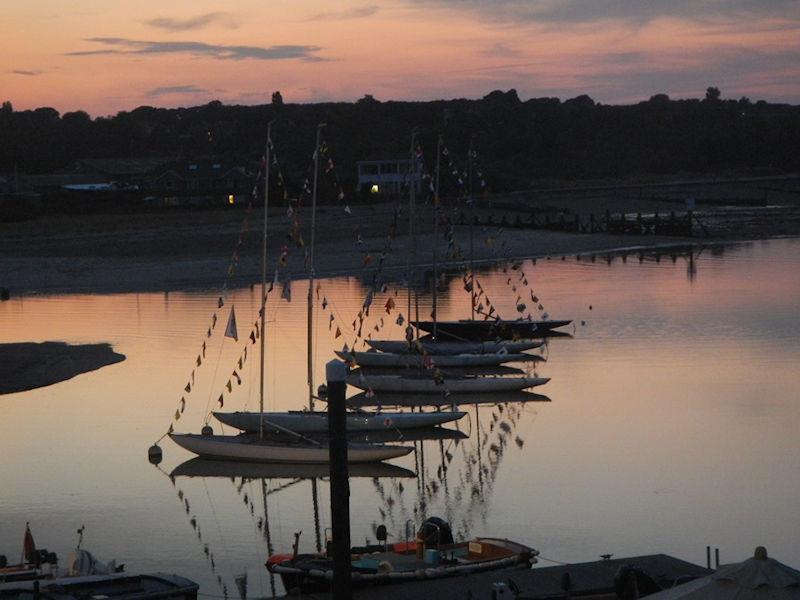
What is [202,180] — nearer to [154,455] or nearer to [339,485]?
[154,455]

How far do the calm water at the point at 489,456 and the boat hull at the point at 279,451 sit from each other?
0.51 metres

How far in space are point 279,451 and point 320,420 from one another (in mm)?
1326

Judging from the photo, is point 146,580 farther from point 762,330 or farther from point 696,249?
point 696,249

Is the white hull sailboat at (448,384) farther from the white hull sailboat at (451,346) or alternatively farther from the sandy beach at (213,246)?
the sandy beach at (213,246)

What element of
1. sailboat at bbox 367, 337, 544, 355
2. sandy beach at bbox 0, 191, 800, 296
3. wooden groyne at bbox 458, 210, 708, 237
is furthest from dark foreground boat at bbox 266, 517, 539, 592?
wooden groyne at bbox 458, 210, 708, 237

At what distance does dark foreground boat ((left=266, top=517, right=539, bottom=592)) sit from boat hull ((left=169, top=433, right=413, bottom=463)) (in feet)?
26.9

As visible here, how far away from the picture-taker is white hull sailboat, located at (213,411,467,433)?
29219 mm

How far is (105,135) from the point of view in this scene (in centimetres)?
17075

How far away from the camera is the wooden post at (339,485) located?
1623 cm

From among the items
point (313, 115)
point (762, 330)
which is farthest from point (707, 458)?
point (313, 115)

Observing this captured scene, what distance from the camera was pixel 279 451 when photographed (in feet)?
92.6

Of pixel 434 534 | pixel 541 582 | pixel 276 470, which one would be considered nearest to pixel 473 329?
pixel 276 470

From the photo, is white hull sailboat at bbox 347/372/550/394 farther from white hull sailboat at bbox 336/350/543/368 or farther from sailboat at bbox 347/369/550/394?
white hull sailboat at bbox 336/350/543/368

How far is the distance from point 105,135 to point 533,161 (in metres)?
51.5
